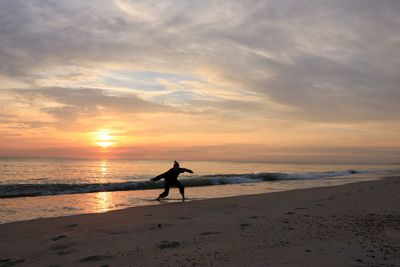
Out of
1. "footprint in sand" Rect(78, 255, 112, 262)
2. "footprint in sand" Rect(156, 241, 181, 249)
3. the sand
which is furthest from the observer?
"footprint in sand" Rect(156, 241, 181, 249)

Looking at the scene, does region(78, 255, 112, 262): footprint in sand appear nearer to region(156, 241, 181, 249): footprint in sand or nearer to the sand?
the sand

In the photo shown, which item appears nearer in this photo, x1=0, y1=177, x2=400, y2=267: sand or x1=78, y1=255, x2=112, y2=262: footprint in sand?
x1=0, y1=177, x2=400, y2=267: sand

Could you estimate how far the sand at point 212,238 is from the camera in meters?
5.86

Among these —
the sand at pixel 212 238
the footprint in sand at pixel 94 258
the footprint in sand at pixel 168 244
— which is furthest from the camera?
the footprint in sand at pixel 168 244

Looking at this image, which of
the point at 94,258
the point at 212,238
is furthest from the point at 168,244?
the point at 94,258

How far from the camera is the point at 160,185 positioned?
1001 inches

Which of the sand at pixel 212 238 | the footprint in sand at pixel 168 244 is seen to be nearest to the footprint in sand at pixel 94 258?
the sand at pixel 212 238

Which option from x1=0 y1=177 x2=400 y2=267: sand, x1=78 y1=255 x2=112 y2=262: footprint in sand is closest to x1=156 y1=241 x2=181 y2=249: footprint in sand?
x1=0 y1=177 x2=400 y2=267: sand

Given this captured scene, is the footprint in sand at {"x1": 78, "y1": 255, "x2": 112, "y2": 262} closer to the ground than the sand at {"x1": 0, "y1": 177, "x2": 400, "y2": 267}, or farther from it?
closer to the ground

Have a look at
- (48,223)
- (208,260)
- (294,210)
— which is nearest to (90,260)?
(208,260)

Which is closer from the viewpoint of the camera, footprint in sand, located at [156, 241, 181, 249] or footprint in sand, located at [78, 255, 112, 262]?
footprint in sand, located at [78, 255, 112, 262]

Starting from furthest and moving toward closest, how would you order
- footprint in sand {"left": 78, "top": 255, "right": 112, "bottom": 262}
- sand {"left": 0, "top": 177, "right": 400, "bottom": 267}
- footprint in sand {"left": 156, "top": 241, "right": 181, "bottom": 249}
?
footprint in sand {"left": 156, "top": 241, "right": 181, "bottom": 249}, footprint in sand {"left": 78, "top": 255, "right": 112, "bottom": 262}, sand {"left": 0, "top": 177, "right": 400, "bottom": 267}

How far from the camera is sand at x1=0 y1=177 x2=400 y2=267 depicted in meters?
5.86

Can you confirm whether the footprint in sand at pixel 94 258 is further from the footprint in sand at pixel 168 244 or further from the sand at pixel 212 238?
the footprint in sand at pixel 168 244
